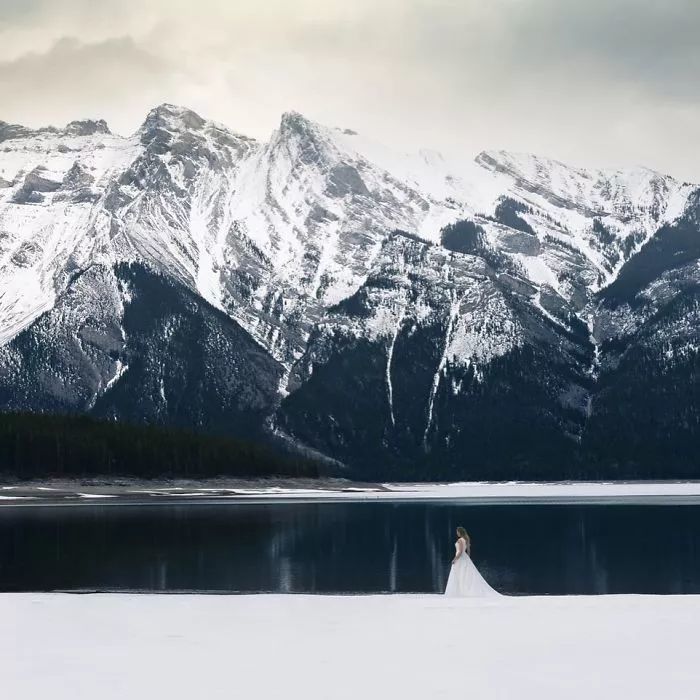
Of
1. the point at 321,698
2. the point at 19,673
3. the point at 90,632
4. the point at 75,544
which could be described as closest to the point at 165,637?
the point at 90,632

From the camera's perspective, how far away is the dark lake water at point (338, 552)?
55.2 metres

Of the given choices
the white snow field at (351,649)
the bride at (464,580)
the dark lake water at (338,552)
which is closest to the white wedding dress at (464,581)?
the bride at (464,580)

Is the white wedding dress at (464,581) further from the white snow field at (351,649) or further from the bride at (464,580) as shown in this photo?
the white snow field at (351,649)

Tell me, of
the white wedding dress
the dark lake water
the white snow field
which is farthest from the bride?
the dark lake water

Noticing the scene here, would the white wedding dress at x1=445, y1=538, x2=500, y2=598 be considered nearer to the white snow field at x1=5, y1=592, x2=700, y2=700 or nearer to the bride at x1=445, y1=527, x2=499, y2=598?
the bride at x1=445, y1=527, x2=499, y2=598

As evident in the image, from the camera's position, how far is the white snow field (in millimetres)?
25359

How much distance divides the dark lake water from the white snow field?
12.3 m

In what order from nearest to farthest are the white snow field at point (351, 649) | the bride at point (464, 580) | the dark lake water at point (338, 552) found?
the white snow field at point (351, 649) < the bride at point (464, 580) < the dark lake water at point (338, 552)

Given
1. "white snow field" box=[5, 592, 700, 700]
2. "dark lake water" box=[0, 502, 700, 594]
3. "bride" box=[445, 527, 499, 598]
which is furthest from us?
"dark lake water" box=[0, 502, 700, 594]

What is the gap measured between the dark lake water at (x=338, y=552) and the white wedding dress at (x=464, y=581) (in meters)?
6.91

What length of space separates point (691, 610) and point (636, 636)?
674 centimetres

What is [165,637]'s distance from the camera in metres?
32.8

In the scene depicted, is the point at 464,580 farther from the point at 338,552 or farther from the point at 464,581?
the point at 338,552

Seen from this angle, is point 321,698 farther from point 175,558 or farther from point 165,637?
point 175,558
